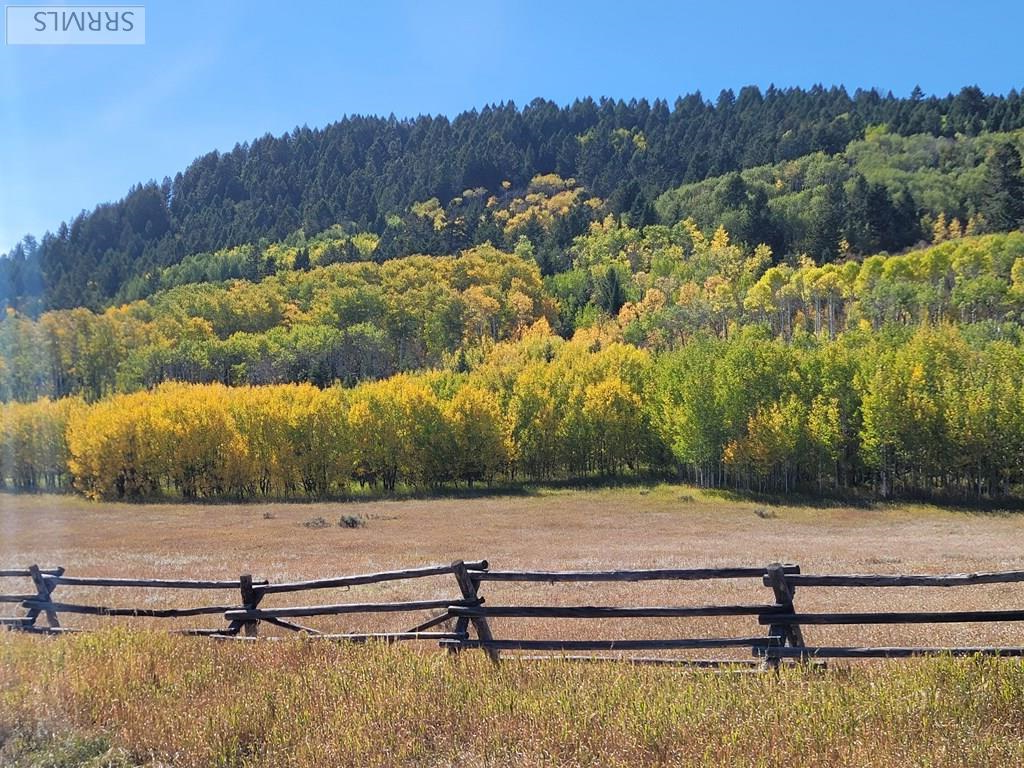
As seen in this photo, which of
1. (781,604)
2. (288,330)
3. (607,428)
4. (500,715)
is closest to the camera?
(500,715)

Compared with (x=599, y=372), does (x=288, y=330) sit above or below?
above

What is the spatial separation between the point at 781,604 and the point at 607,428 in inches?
3072

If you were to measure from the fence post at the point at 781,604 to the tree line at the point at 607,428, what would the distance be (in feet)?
216

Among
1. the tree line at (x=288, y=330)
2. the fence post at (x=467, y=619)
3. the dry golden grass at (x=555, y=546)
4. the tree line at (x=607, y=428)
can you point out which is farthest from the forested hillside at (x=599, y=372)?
the fence post at (x=467, y=619)

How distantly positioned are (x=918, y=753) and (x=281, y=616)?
352 inches

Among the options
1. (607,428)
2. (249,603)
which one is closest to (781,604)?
(249,603)

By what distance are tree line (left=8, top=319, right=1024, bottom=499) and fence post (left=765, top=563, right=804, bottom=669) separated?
65.9m

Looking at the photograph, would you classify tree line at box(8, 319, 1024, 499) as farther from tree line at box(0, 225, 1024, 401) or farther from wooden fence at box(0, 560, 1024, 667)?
wooden fence at box(0, 560, 1024, 667)

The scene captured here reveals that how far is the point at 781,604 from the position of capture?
9.12 meters

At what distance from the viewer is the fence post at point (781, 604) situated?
8.97 m

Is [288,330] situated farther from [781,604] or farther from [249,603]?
[781,604]

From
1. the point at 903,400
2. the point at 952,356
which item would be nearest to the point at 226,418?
the point at 903,400

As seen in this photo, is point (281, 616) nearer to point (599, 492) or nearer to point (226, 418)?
point (599, 492)

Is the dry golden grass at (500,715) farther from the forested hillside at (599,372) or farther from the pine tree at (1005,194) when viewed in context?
the pine tree at (1005,194)
